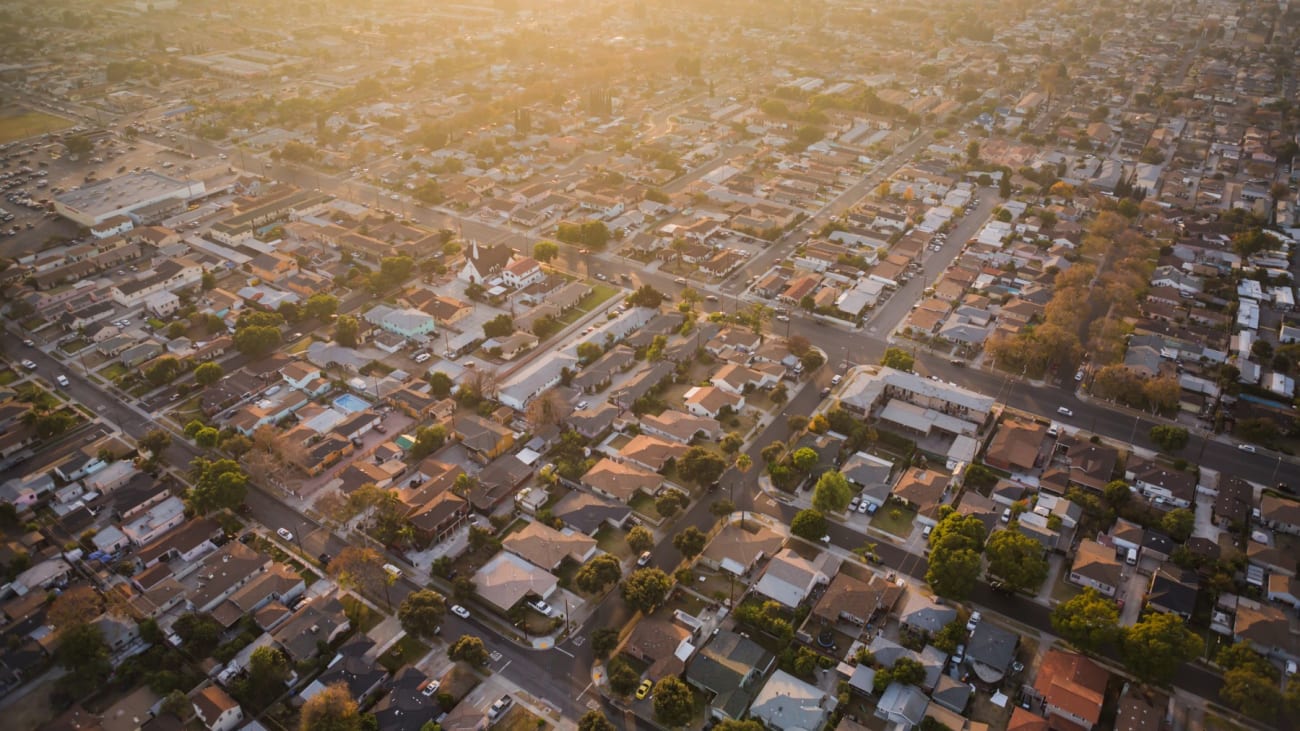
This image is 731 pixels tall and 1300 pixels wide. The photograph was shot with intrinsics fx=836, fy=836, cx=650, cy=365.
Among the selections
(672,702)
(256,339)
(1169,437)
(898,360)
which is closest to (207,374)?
(256,339)

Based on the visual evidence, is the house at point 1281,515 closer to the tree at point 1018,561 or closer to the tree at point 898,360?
the tree at point 1018,561

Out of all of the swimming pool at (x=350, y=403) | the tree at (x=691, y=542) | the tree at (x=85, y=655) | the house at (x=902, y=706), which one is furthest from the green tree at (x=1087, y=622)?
the tree at (x=85, y=655)

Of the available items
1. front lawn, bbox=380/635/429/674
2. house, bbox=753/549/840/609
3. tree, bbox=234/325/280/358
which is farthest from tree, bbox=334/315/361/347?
house, bbox=753/549/840/609

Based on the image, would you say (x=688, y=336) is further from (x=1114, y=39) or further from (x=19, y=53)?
(x=1114, y=39)

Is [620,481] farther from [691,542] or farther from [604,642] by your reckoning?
[604,642]

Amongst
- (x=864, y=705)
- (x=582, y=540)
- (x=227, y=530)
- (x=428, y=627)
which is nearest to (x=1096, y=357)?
(x=864, y=705)

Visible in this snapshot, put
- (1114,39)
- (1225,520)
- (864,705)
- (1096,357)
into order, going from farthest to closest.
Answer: (1114,39)
(1096,357)
(1225,520)
(864,705)

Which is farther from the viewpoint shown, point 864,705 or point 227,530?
point 227,530
